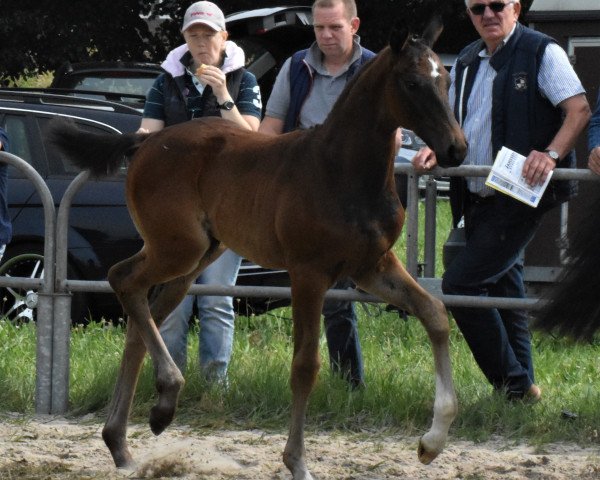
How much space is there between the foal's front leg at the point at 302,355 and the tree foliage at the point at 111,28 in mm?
14093

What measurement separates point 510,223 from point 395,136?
103cm

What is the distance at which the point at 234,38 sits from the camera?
1212 centimetres

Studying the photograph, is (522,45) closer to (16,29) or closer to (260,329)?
(260,329)

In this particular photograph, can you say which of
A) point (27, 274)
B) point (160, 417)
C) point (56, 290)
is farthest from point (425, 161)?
point (27, 274)

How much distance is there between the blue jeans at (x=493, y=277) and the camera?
19.7 feet

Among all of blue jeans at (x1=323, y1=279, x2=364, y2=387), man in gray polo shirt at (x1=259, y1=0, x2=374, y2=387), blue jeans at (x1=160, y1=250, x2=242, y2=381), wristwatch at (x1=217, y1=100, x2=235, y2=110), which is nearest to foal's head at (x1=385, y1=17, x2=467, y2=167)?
man in gray polo shirt at (x1=259, y1=0, x2=374, y2=387)

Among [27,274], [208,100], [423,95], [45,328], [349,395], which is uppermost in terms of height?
[423,95]

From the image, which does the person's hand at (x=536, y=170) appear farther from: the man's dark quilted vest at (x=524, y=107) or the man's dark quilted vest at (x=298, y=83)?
the man's dark quilted vest at (x=298, y=83)

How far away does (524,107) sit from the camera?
234 inches

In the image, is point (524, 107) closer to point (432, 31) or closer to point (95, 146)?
point (432, 31)

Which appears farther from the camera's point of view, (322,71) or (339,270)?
(322,71)

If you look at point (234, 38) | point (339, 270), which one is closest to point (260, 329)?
point (339, 270)

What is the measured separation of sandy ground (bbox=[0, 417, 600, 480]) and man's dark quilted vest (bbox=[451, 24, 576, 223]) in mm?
1181

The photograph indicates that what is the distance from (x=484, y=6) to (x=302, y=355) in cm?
187
